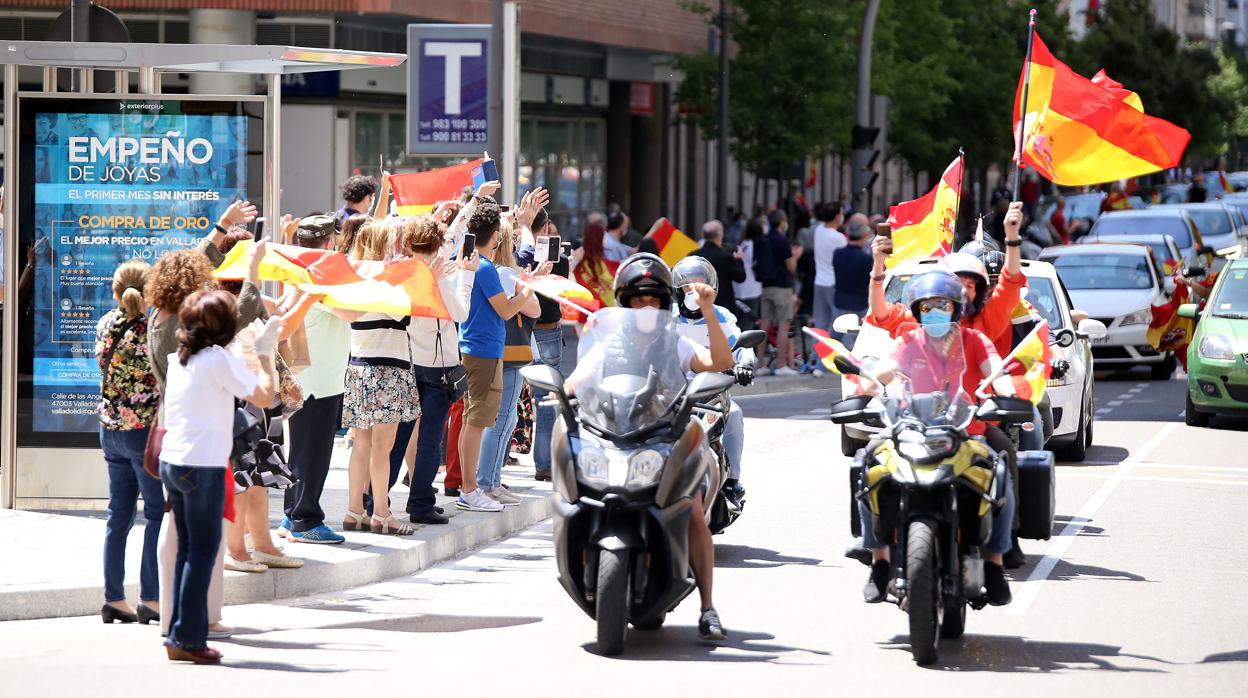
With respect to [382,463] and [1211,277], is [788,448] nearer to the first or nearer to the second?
[382,463]

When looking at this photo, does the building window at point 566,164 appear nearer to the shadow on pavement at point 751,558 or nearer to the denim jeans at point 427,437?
the denim jeans at point 427,437

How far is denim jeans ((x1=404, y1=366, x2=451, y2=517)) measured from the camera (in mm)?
11016

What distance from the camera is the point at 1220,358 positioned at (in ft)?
58.4

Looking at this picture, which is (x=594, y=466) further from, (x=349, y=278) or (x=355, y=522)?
(x=355, y=522)

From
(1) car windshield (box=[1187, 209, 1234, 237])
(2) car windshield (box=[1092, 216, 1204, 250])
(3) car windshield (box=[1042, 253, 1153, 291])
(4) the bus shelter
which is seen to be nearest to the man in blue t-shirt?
(4) the bus shelter

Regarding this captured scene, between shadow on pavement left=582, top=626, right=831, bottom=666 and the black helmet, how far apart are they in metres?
1.43

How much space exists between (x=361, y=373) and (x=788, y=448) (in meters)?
6.67

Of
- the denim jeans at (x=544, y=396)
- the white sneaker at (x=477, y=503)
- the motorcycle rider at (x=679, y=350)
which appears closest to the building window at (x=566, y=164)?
the denim jeans at (x=544, y=396)

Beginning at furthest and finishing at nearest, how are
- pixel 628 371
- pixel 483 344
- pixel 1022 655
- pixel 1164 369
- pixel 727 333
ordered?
pixel 1164 369 → pixel 483 344 → pixel 727 333 → pixel 1022 655 → pixel 628 371

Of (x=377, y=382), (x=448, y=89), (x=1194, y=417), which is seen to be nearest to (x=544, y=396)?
(x=377, y=382)

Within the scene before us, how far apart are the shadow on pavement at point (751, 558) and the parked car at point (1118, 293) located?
11985 millimetres

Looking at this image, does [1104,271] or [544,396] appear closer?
[544,396]

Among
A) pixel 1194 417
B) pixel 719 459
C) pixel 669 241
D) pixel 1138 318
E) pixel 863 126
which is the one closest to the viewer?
pixel 719 459

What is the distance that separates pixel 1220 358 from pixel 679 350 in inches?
428
